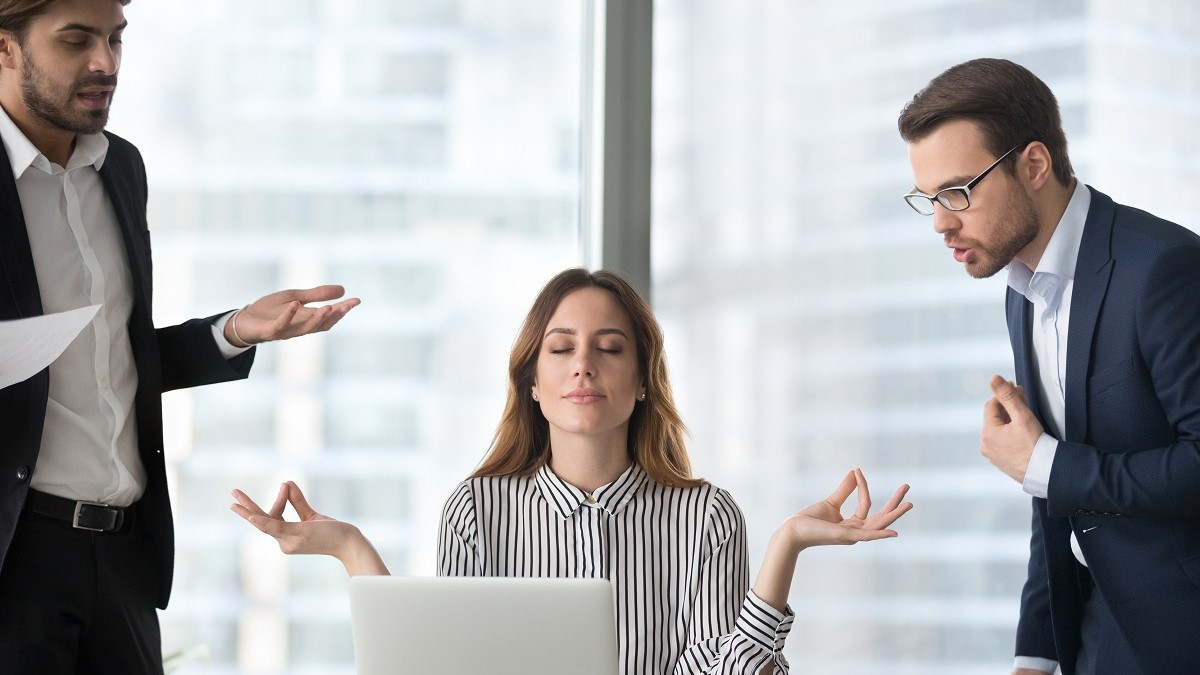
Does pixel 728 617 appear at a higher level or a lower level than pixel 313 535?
lower

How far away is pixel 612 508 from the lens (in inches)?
85.3

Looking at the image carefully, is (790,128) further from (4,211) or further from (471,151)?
(4,211)

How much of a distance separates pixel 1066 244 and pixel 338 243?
183cm

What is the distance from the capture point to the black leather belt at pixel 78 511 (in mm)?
1772

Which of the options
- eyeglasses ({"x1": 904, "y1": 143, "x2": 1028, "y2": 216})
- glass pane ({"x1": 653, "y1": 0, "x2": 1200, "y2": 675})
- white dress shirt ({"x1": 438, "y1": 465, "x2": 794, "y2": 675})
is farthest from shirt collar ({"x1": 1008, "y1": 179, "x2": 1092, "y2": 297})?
glass pane ({"x1": 653, "y1": 0, "x2": 1200, "y2": 675})

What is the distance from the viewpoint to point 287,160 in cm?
304

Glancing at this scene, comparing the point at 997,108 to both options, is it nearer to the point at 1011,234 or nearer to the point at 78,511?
the point at 1011,234

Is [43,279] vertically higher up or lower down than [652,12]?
lower down

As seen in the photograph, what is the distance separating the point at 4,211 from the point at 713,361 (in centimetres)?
185

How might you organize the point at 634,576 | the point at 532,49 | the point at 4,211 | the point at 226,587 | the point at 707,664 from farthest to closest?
the point at 532,49
the point at 226,587
the point at 634,576
the point at 707,664
the point at 4,211

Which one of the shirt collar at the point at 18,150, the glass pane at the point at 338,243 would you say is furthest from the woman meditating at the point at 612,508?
the glass pane at the point at 338,243

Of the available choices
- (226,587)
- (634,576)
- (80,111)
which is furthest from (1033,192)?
(226,587)

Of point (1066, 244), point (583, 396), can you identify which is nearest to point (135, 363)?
point (583, 396)

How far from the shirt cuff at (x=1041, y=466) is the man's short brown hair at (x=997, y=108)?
0.51m
